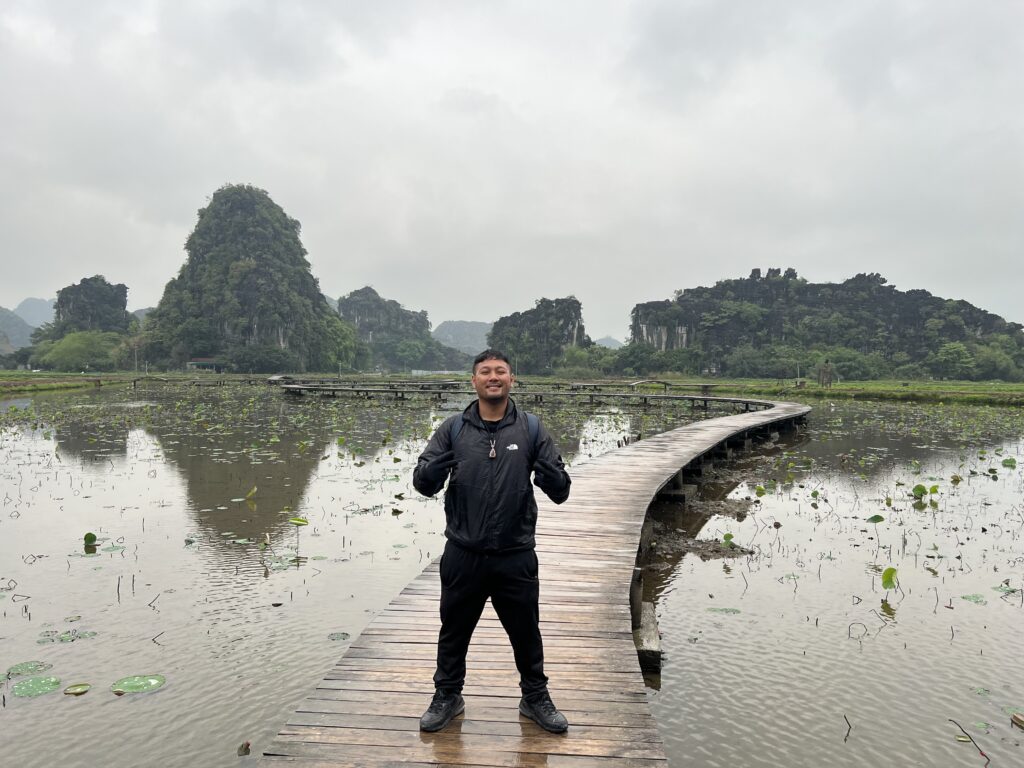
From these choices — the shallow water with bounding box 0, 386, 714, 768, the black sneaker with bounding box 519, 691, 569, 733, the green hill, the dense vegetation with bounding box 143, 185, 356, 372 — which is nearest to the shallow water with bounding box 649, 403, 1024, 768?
the black sneaker with bounding box 519, 691, 569, 733

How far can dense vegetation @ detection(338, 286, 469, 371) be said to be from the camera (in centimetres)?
13125

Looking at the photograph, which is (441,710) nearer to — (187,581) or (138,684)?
(138,684)

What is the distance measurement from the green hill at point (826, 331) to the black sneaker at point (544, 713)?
228 ft

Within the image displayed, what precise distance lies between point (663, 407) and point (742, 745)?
2821 centimetres

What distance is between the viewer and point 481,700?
3.28m

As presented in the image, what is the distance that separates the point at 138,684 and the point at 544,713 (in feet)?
9.67

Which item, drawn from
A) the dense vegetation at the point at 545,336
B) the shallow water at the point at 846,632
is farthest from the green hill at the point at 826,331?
the shallow water at the point at 846,632

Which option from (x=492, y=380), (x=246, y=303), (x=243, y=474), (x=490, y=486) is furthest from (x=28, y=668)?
(x=246, y=303)

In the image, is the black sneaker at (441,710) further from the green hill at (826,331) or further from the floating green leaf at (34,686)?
the green hill at (826,331)

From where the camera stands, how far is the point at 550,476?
2.96 m

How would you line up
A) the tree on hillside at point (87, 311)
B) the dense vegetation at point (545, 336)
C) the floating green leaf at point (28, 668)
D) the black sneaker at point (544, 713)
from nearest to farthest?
the black sneaker at point (544, 713), the floating green leaf at point (28, 668), the tree on hillside at point (87, 311), the dense vegetation at point (545, 336)

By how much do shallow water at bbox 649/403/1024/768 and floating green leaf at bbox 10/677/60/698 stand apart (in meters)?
4.00

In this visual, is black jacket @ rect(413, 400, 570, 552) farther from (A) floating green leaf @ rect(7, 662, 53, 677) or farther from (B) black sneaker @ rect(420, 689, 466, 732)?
(A) floating green leaf @ rect(7, 662, 53, 677)

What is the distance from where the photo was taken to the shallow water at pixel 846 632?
151 inches
